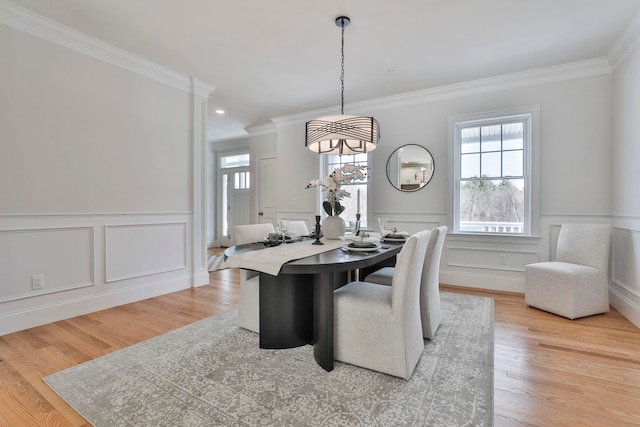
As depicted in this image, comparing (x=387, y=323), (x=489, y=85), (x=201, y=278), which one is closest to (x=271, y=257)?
(x=387, y=323)

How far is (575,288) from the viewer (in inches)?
112

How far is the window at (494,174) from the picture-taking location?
3.74 meters

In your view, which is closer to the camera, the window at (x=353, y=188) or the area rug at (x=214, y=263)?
the window at (x=353, y=188)

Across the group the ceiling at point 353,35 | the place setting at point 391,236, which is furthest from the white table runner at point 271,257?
the ceiling at point 353,35

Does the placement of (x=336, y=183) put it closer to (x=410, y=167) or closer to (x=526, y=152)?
(x=410, y=167)

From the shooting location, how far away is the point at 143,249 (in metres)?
3.51

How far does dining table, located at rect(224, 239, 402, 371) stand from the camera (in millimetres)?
1806

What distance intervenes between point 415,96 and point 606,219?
2.59 metres

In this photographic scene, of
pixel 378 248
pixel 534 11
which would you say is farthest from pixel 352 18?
pixel 378 248

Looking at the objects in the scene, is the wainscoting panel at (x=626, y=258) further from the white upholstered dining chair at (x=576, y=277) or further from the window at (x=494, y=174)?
the window at (x=494, y=174)

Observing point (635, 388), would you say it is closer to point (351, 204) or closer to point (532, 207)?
point (532, 207)

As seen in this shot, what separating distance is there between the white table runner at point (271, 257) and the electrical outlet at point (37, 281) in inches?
78.5

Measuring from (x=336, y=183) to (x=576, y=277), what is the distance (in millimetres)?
2371

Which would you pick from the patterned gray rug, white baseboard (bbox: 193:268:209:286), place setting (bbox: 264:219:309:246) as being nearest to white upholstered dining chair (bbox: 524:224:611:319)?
the patterned gray rug
